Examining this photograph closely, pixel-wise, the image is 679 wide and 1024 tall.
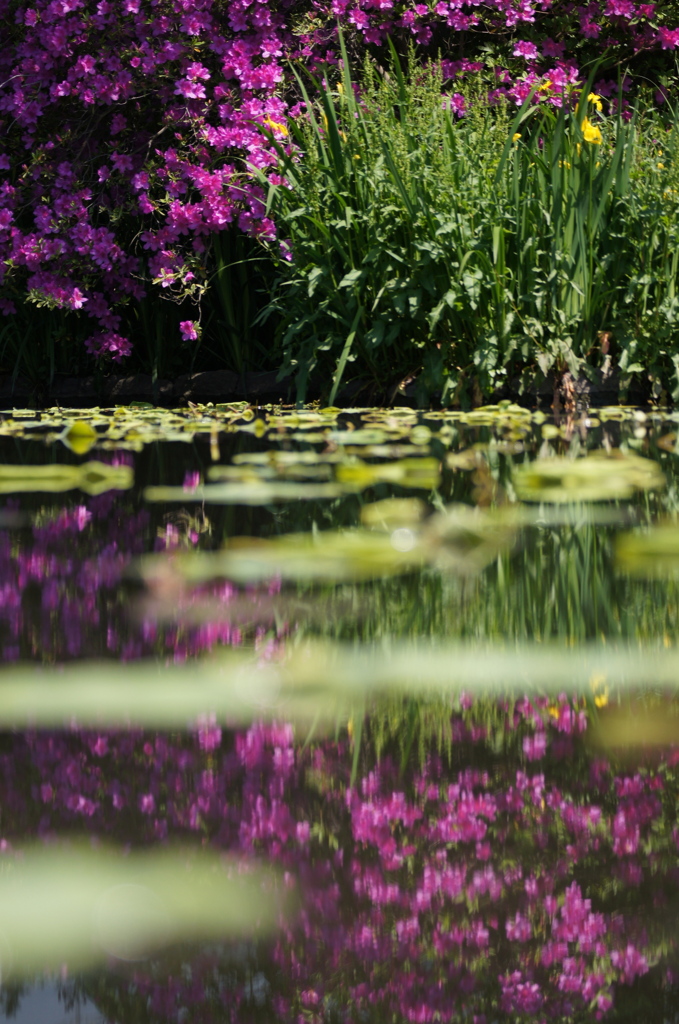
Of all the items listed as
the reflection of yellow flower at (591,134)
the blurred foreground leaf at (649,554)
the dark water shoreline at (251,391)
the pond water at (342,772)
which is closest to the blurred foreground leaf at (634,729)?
the pond water at (342,772)

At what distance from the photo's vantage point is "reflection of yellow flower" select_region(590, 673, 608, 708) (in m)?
1.00

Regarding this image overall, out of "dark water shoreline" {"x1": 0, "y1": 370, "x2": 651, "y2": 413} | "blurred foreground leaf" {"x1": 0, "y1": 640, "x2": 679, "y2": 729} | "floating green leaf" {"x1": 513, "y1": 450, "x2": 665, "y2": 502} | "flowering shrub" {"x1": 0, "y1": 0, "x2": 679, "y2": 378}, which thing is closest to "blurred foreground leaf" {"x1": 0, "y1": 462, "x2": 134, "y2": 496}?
"floating green leaf" {"x1": 513, "y1": 450, "x2": 665, "y2": 502}

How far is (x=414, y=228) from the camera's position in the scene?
4.30m

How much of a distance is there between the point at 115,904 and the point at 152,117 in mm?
5234

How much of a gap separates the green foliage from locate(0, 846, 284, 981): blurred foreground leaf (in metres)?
3.46

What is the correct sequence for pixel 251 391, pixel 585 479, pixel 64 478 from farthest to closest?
pixel 251 391 < pixel 64 478 < pixel 585 479

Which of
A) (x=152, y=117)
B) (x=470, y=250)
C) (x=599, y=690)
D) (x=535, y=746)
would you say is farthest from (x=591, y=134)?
(x=535, y=746)

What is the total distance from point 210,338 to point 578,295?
6.41ft

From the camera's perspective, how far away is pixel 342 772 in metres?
0.85

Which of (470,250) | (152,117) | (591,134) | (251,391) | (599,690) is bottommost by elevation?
(251,391)

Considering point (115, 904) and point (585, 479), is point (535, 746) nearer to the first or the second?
point (115, 904)

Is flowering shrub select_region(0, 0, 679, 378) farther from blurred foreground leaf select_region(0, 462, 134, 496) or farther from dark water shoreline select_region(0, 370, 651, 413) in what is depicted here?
blurred foreground leaf select_region(0, 462, 134, 496)

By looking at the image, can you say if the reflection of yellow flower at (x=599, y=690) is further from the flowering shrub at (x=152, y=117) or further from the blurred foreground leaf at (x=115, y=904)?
the flowering shrub at (x=152, y=117)

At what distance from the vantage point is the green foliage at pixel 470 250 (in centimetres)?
426
